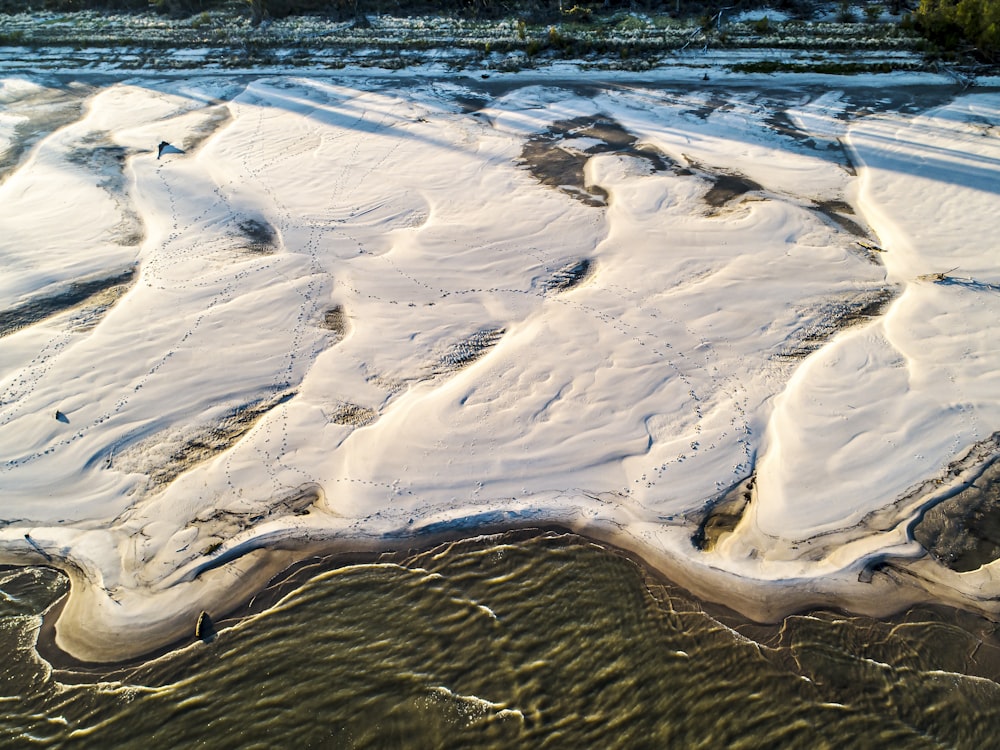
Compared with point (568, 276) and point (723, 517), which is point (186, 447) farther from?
point (723, 517)

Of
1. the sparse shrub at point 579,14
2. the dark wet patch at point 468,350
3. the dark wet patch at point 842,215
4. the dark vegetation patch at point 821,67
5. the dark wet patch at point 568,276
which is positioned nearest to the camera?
the dark wet patch at point 468,350

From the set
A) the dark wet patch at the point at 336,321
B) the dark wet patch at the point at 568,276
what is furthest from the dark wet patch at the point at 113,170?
the dark wet patch at the point at 568,276

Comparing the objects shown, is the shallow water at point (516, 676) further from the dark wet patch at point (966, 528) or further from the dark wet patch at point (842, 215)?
the dark wet patch at point (842, 215)

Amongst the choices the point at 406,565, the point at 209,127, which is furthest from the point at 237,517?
the point at 209,127

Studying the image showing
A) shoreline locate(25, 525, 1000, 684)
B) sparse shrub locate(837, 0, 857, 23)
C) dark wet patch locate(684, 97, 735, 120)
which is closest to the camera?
shoreline locate(25, 525, 1000, 684)

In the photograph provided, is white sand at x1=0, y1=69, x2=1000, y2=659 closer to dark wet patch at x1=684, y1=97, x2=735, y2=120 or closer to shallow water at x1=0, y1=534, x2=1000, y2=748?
shallow water at x1=0, y1=534, x2=1000, y2=748

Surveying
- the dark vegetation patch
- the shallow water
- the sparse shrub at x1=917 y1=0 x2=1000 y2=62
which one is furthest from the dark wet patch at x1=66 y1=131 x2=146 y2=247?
the sparse shrub at x1=917 y1=0 x2=1000 y2=62

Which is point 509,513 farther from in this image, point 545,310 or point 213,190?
point 213,190

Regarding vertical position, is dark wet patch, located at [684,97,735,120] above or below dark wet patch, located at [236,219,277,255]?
above
